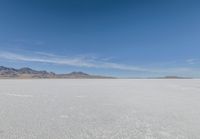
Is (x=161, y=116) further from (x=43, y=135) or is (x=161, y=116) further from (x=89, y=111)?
(x=43, y=135)

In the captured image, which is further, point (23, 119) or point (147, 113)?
point (147, 113)

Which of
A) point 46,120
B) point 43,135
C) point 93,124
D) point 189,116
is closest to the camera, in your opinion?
point 43,135

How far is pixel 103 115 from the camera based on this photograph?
4352mm

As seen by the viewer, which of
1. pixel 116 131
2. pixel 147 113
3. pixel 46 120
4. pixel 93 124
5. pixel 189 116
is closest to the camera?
pixel 116 131

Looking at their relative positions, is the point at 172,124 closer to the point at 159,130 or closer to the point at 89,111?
the point at 159,130

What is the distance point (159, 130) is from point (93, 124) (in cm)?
124

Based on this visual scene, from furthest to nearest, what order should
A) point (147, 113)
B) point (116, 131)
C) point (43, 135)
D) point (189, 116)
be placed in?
point (147, 113) → point (189, 116) → point (116, 131) → point (43, 135)

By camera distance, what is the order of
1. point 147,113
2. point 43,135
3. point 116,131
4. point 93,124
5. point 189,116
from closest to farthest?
point 43,135 → point 116,131 → point 93,124 → point 189,116 → point 147,113

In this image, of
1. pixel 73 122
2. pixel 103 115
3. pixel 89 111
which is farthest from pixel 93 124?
pixel 89 111

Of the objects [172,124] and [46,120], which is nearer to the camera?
[172,124]

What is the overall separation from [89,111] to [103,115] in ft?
1.75

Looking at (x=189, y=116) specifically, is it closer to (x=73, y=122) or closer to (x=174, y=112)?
(x=174, y=112)

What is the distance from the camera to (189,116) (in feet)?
14.0

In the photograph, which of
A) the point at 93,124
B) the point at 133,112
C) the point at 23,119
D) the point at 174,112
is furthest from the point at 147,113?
the point at 23,119
